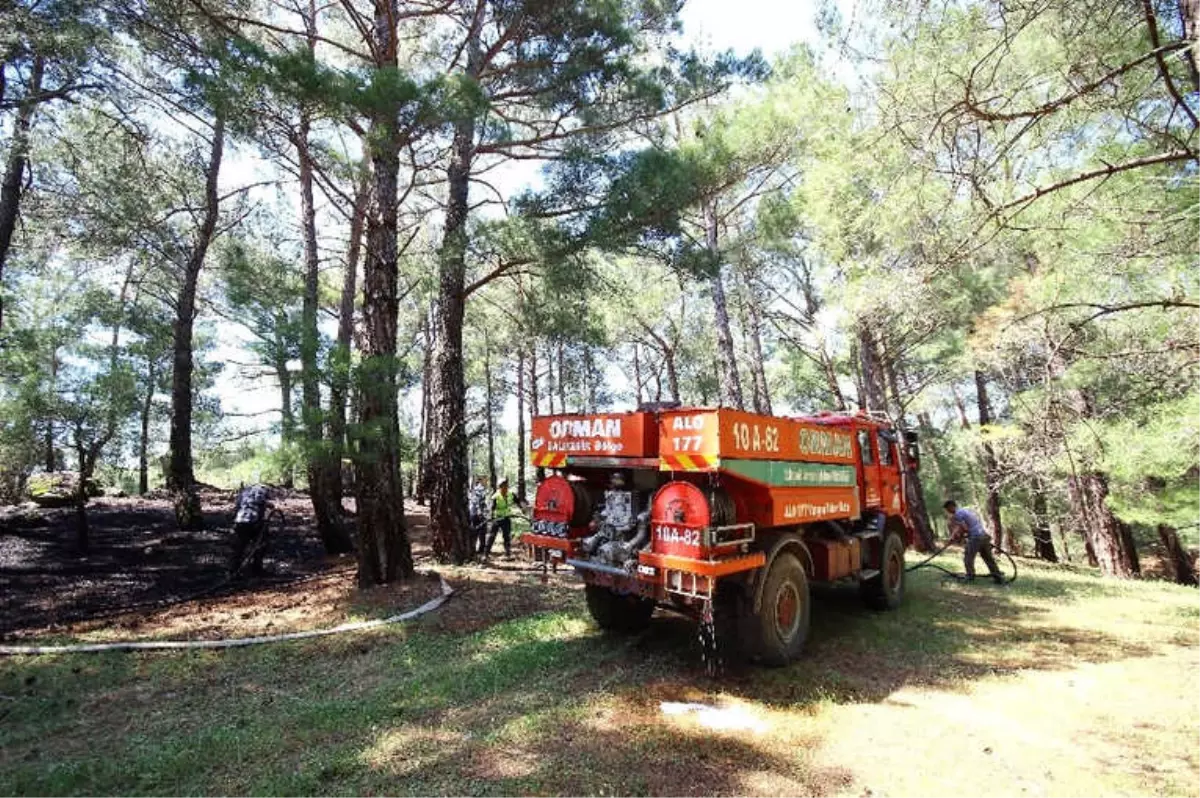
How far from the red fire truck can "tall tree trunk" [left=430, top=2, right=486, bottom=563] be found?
3885 mm

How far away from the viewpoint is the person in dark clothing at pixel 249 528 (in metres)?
8.67

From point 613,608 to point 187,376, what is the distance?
12.2 m

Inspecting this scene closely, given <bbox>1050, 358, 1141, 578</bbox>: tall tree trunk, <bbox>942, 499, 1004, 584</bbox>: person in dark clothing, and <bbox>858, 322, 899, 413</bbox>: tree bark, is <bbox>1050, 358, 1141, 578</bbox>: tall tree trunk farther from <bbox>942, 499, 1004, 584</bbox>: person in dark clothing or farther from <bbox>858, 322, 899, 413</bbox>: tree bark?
<bbox>942, 499, 1004, 584</bbox>: person in dark clothing

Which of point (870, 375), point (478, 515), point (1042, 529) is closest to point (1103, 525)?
point (870, 375)

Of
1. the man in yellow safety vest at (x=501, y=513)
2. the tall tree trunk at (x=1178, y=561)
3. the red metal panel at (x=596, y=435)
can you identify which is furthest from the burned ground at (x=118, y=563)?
the tall tree trunk at (x=1178, y=561)

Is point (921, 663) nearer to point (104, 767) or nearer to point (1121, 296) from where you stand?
point (1121, 296)

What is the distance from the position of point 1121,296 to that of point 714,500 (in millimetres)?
5982

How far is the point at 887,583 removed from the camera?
685 centimetres

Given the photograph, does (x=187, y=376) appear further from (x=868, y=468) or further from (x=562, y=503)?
(x=868, y=468)

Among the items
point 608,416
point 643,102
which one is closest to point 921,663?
point 608,416

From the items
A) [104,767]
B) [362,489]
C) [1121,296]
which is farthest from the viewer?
[362,489]

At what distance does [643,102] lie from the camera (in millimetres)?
9008

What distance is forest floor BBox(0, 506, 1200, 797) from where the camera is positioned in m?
3.25

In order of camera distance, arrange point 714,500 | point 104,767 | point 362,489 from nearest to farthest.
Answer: point 104,767, point 714,500, point 362,489
